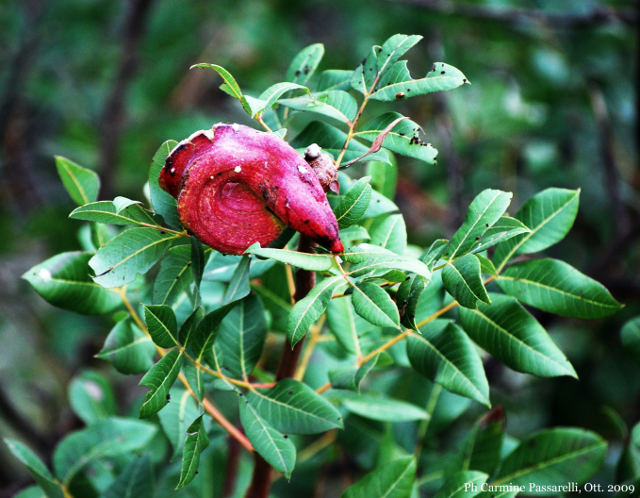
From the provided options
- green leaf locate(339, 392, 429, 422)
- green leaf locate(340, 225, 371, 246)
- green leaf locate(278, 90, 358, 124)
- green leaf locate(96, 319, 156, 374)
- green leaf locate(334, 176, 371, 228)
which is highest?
green leaf locate(278, 90, 358, 124)

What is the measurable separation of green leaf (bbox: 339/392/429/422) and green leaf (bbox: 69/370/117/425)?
1.25 ft

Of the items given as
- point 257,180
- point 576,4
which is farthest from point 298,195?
point 576,4

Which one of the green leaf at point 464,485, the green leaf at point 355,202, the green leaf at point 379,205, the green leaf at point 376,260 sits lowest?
the green leaf at point 464,485

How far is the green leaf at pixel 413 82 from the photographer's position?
1.77ft

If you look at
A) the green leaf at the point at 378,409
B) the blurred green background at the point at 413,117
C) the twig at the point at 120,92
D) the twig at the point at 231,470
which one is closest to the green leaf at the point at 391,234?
the green leaf at the point at 378,409

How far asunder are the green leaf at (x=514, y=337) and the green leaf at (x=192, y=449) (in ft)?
0.84

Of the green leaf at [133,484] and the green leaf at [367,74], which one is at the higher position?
the green leaf at [367,74]

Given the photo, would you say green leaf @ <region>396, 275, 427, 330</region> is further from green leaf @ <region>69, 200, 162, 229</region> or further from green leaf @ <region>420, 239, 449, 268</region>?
green leaf @ <region>69, 200, 162, 229</region>

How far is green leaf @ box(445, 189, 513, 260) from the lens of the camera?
53 cm

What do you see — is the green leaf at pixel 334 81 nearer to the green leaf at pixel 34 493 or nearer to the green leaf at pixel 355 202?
the green leaf at pixel 355 202

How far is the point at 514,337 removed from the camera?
581 millimetres

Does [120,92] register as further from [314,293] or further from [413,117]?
[314,293]

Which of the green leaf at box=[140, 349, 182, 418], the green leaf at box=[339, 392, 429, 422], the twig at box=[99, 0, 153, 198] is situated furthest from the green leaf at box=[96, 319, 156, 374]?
the twig at box=[99, 0, 153, 198]

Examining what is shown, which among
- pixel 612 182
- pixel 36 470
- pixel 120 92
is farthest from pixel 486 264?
pixel 120 92
